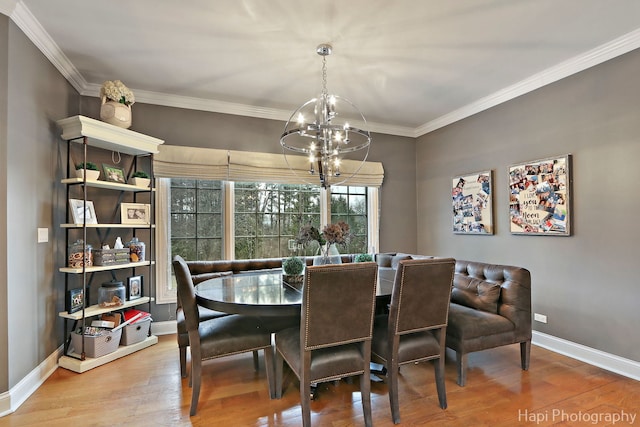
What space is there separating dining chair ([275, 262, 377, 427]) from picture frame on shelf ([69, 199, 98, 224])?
2.17 meters

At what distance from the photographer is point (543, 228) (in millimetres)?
3170

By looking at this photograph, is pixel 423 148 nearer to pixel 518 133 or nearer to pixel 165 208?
pixel 518 133

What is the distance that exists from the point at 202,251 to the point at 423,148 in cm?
334

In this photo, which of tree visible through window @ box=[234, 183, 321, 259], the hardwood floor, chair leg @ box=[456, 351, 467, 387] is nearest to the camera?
the hardwood floor

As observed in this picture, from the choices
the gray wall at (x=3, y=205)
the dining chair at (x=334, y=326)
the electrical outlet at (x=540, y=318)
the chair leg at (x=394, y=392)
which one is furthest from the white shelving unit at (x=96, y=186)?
the electrical outlet at (x=540, y=318)

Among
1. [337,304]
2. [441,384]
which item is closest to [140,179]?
[337,304]

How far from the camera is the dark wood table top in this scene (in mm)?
1950

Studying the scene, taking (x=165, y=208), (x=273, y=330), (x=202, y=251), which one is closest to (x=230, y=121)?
(x=165, y=208)

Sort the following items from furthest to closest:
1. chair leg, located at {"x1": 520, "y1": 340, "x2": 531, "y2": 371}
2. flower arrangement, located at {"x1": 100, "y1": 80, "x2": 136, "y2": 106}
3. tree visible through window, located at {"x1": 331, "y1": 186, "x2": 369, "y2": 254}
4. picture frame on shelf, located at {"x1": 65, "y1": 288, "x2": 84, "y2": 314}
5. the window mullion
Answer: tree visible through window, located at {"x1": 331, "y1": 186, "x2": 369, "y2": 254} → the window mullion → flower arrangement, located at {"x1": 100, "y1": 80, "x2": 136, "y2": 106} → picture frame on shelf, located at {"x1": 65, "y1": 288, "x2": 84, "y2": 314} → chair leg, located at {"x1": 520, "y1": 340, "x2": 531, "y2": 371}

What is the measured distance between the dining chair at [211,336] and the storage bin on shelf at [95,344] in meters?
1.20

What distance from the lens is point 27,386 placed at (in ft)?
7.59

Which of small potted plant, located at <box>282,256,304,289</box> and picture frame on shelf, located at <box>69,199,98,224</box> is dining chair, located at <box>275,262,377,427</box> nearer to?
small potted plant, located at <box>282,256,304,289</box>

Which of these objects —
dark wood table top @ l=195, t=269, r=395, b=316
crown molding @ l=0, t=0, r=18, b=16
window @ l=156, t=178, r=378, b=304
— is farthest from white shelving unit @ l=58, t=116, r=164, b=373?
dark wood table top @ l=195, t=269, r=395, b=316

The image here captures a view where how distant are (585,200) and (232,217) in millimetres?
3520
